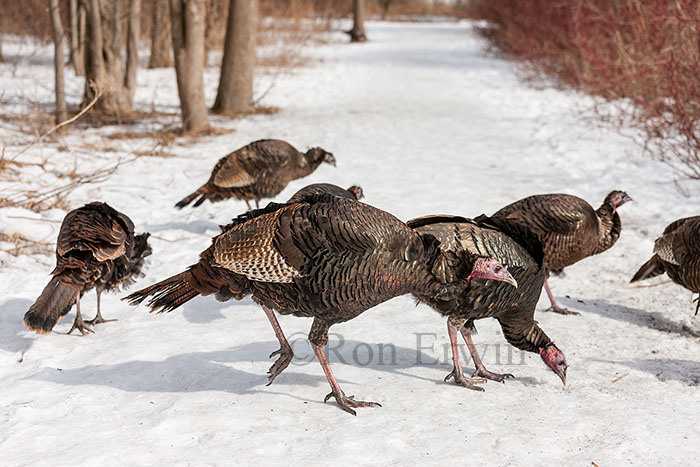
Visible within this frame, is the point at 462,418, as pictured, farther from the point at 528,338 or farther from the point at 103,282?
the point at 103,282

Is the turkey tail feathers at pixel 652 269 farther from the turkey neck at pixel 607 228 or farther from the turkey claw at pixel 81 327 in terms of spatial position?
the turkey claw at pixel 81 327

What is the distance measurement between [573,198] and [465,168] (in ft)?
12.4

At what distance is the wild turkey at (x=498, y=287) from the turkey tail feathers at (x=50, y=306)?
1.96m

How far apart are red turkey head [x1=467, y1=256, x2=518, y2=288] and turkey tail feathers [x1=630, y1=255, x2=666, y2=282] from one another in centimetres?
185

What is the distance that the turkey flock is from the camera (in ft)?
9.75

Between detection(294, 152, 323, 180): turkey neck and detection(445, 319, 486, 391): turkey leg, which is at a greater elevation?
detection(294, 152, 323, 180): turkey neck

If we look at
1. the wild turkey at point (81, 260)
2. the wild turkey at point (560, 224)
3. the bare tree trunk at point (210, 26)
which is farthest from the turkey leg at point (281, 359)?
the bare tree trunk at point (210, 26)

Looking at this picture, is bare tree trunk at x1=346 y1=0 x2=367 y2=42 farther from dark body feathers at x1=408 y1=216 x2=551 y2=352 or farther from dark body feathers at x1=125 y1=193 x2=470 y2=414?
dark body feathers at x1=125 y1=193 x2=470 y2=414

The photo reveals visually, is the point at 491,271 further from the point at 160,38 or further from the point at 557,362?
the point at 160,38

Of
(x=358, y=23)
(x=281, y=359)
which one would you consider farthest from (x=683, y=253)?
(x=358, y=23)

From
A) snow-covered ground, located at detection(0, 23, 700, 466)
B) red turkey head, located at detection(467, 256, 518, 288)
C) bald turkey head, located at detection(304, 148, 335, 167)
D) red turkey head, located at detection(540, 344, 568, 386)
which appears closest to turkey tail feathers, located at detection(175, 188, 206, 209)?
snow-covered ground, located at detection(0, 23, 700, 466)

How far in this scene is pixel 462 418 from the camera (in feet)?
10.3

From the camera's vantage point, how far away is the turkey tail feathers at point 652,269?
4.41 m

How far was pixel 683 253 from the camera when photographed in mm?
4043
